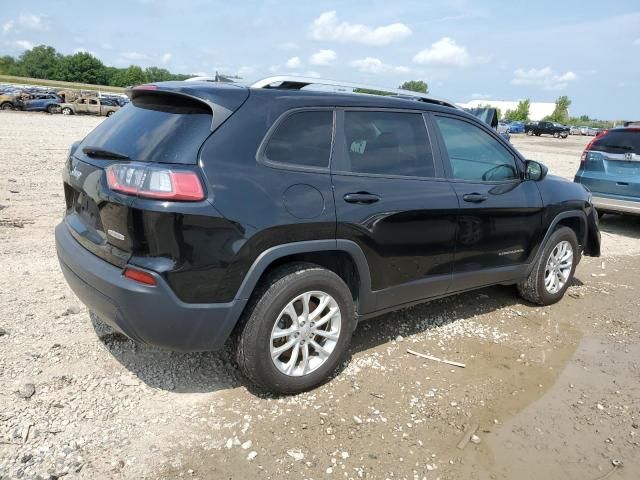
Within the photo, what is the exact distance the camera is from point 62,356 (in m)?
3.37

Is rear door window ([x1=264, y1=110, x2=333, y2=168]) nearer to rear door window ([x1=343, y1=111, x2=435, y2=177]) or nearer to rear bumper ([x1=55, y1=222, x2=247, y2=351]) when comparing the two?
rear door window ([x1=343, y1=111, x2=435, y2=177])

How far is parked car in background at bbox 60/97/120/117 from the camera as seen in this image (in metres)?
35.1

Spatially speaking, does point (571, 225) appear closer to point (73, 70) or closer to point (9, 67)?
point (73, 70)

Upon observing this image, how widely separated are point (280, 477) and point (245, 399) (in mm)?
674

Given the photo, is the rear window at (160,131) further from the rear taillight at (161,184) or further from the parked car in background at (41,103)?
the parked car in background at (41,103)

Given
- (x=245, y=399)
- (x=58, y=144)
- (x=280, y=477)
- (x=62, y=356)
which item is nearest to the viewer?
(x=280, y=477)

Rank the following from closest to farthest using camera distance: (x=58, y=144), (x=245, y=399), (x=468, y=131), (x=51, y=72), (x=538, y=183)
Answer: (x=245, y=399)
(x=468, y=131)
(x=538, y=183)
(x=58, y=144)
(x=51, y=72)

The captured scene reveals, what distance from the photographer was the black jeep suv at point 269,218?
2611 millimetres

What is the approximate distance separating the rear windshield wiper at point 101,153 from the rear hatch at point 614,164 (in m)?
7.72

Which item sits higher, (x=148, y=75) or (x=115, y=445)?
(x=148, y=75)

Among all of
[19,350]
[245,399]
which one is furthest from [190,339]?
[19,350]

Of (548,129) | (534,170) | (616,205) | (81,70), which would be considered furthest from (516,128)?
(81,70)

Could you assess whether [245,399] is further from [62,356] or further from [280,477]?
[62,356]

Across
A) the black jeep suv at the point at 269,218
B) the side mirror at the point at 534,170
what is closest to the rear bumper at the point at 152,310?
the black jeep suv at the point at 269,218
